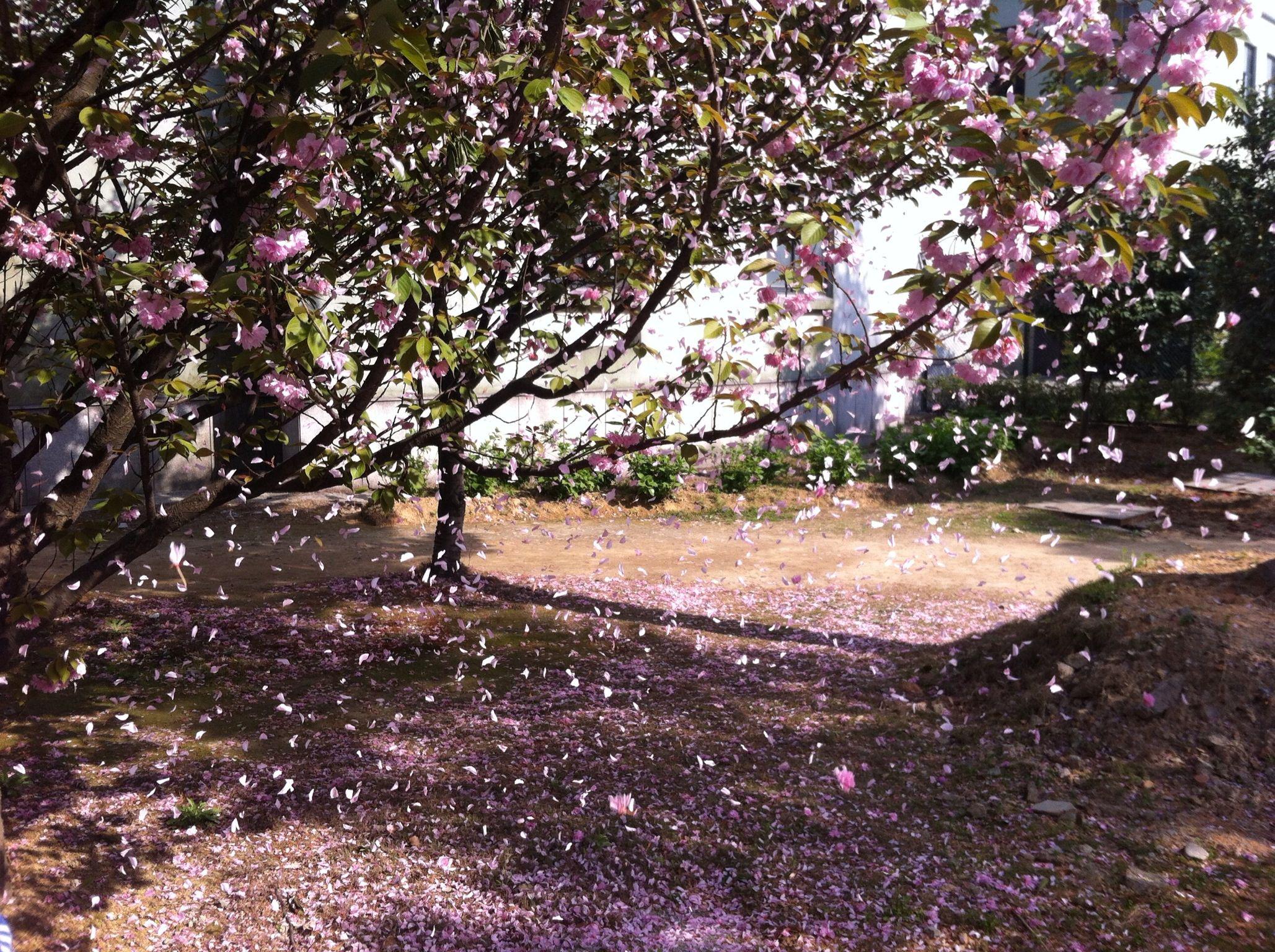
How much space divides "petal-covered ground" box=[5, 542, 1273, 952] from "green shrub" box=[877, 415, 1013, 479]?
6589 millimetres

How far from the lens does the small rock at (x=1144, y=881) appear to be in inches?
145

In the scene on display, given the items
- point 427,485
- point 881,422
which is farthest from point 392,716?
point 881,422

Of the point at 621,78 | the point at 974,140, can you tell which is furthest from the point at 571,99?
the point at 974,140

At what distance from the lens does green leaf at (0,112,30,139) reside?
284 cm

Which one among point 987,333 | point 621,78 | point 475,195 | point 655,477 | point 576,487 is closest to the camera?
point 987,333

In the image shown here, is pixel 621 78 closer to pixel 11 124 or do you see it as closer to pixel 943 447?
pixel 11 124

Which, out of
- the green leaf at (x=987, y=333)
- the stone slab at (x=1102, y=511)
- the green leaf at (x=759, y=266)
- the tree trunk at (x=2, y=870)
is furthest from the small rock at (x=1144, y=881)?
the stone slab at (x=1102, y=511)

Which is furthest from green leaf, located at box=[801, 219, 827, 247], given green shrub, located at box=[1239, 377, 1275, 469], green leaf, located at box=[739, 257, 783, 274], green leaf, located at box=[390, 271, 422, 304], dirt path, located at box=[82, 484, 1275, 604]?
green shrub, located at box=[1239, 377, 1275, 469]

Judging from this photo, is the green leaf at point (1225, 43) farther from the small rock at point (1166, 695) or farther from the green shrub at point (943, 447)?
the green shrub at point (943, 447)

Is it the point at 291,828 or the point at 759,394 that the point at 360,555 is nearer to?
the point at 291,828

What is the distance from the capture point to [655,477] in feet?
38.1

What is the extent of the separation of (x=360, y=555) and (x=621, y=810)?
5.29 meters

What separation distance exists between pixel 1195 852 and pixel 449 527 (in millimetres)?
5263

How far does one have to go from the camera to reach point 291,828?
399 cm
